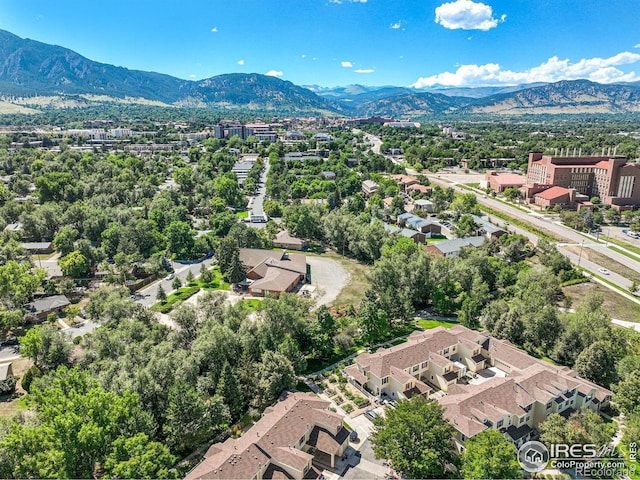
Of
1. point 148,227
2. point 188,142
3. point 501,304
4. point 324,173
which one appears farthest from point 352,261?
point 188,142

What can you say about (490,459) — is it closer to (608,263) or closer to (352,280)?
(352,280)

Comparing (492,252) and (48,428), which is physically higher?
(48,428)

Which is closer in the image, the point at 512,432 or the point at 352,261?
the point at 512,432

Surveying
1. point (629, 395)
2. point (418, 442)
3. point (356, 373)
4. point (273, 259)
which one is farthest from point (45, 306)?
point (629, 395)

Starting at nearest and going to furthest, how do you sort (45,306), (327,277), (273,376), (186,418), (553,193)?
(186,418)
(273,376)
(45,306)
(327,277)
(553,193)

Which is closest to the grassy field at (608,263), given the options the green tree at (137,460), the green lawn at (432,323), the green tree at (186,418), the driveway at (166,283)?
the green lawn at (432,323)

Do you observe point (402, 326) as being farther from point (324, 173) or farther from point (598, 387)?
point (324, 173)
